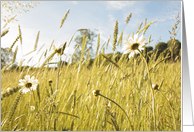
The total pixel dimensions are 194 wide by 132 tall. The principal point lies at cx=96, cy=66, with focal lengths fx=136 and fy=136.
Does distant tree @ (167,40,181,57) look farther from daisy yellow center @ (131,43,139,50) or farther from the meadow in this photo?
daisy yellow center @ (131,43,139,50)

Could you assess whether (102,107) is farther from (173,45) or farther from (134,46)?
(173,45)

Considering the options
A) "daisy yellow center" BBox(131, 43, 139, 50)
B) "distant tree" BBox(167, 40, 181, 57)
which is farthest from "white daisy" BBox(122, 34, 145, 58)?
"distant tree" BBox(167, 40, 181, 57)

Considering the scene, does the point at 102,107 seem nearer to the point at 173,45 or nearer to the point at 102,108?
the point at 102,108

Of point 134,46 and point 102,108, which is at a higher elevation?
point 134,46

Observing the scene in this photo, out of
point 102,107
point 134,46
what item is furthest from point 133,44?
point 102,107

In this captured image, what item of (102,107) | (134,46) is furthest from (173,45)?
(102,107)

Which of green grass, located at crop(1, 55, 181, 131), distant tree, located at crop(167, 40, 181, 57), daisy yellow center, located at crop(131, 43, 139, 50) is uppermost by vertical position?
distant tree, located at crop(167, 40, 181, 57)

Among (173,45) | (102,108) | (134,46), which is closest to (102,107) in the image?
(102,108)

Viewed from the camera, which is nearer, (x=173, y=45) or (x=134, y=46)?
(x=134, y=46)

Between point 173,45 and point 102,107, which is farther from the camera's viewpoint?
point 173,45

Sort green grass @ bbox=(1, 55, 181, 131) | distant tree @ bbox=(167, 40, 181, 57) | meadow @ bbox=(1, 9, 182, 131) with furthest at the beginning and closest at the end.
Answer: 1. distant tree @ bbox=(167, 40, 181, 57)
2. green grass @ bbox=(1, 55, 181, 131)
3. meadow @ bbox=(1, 9, 182, 131)

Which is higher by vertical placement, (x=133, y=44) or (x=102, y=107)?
(x=133, y=44)

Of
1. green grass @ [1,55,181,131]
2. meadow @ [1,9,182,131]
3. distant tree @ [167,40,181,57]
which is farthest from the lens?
distant tree @ [167,40,181,57]

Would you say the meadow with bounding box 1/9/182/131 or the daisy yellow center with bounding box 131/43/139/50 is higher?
the daisy yellow center with bounding box 131/43/139/50
